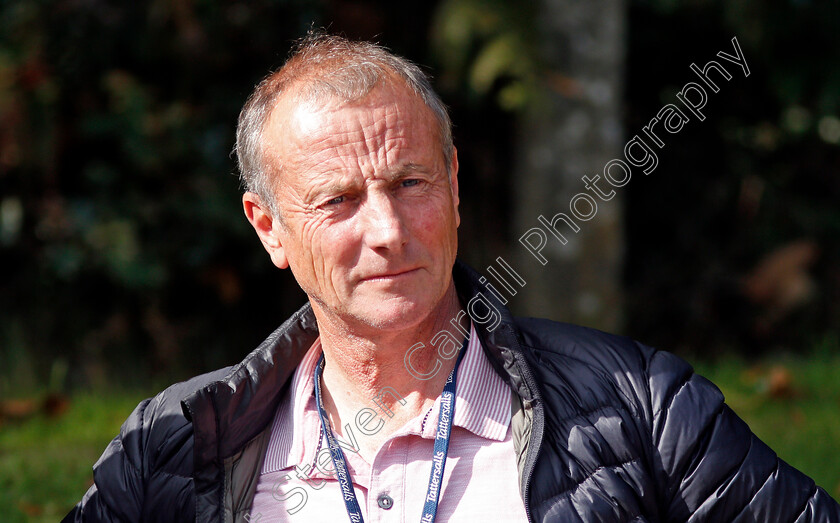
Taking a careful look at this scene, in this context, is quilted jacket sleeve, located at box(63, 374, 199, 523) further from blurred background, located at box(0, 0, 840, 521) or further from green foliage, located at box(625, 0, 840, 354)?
green foliage, located at box(625, 0, 840, 354)

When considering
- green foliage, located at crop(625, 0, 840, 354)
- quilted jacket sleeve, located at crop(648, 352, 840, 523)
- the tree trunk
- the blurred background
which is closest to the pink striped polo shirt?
quilted jacket sleeve, located at crop(648, 352, 840, 523)

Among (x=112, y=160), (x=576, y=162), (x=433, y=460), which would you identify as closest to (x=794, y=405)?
(x=576, y=162)

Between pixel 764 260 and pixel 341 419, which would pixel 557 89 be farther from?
pixel 341 419

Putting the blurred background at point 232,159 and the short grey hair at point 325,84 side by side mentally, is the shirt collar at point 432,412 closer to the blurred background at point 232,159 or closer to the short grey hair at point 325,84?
the short grey hair at point 325,84

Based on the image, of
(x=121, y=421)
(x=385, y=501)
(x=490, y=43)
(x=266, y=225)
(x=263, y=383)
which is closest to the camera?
(x=385, y=501)

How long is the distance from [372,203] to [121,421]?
97.9 inches

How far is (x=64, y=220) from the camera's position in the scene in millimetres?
5086

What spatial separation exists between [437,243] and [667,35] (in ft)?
13.7

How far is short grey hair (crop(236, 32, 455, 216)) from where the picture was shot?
7.35 feet

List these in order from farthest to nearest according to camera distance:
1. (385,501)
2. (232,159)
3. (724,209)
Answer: (724,209) → (232,159) → (385,501)

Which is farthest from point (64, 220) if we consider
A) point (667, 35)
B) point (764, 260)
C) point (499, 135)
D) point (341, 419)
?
point (764, 260)

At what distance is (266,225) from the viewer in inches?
98.0

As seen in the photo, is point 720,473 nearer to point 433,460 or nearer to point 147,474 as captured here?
point 433,460

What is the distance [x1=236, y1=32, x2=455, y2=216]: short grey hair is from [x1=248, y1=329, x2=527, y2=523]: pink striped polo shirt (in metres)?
0.59
